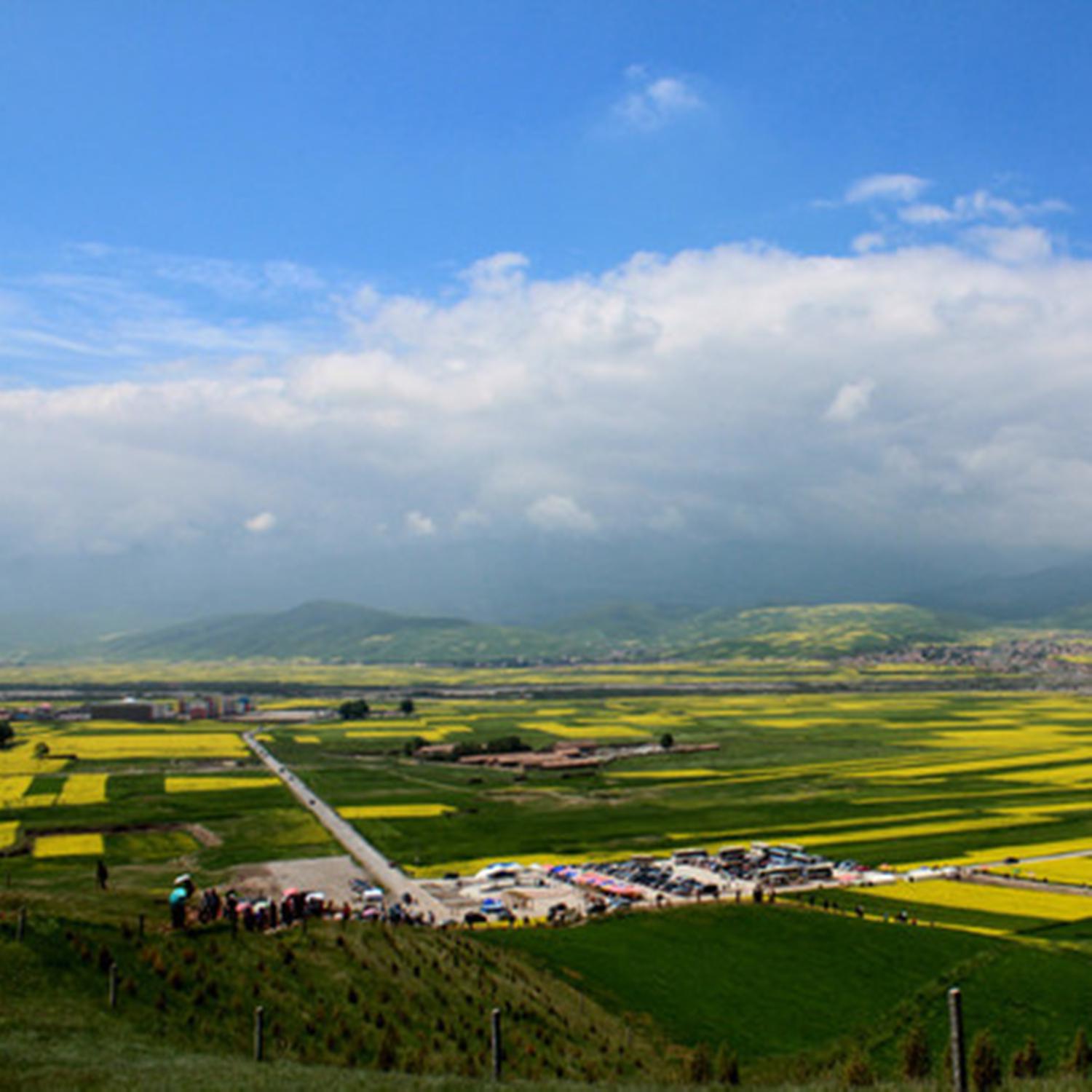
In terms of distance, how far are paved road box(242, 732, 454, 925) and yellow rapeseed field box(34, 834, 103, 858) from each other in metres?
17.2

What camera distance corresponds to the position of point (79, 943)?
87.9 feet

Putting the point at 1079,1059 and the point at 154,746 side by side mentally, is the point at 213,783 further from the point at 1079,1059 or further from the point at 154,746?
the point at 1079,1059

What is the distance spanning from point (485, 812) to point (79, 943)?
213 ft

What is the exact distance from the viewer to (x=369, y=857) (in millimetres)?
70375

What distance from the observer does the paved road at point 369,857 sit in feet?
187

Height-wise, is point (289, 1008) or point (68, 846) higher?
point (289, 1008)

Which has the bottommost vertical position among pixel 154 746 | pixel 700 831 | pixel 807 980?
pixel 154 746

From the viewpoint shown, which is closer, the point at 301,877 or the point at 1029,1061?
the point at 1029,1061

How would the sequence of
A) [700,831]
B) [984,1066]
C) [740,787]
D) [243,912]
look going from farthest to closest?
[740,787] < [700,831] < [243,912] < [984,1066]

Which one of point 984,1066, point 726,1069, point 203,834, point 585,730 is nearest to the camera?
point 984,1066

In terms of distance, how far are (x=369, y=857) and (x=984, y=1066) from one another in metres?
54.0

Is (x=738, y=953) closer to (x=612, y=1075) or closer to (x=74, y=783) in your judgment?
(x=612, y=1075)

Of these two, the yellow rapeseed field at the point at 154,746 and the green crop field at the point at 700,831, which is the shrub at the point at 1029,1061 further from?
the yellow rapeseed field at the point at 154,746

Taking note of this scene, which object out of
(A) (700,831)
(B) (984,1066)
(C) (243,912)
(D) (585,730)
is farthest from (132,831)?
(D) (585,730)
